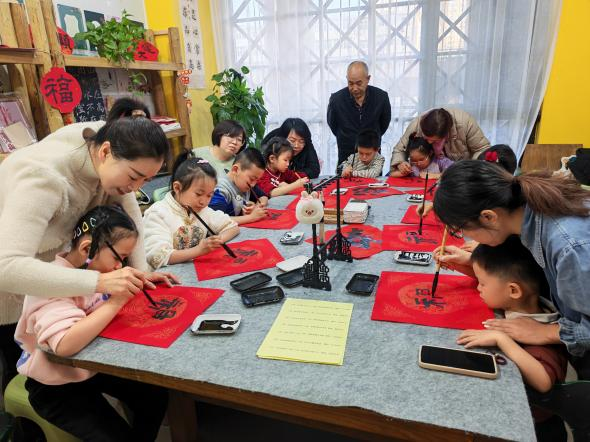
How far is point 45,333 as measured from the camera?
90 cm

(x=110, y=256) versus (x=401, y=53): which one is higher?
(x=401, y=53)

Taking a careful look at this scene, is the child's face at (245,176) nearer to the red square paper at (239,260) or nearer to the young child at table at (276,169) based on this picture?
the young child at table at (276,169)

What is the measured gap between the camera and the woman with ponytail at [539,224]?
84cm

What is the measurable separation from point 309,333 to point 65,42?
93.6 inches

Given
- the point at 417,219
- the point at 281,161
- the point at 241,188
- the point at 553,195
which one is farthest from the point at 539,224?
the point at 281,161

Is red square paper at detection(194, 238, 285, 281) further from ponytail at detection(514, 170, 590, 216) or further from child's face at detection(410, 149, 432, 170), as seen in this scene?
child's face at detection(410, 149, 432, 170)

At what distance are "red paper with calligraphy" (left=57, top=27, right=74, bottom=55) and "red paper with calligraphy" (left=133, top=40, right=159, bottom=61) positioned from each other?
0.48 meters

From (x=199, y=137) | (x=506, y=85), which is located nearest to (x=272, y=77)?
(x=199, y=137)

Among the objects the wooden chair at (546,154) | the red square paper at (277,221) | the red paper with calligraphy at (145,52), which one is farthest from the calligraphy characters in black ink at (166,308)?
the wooden chair at (546,154)

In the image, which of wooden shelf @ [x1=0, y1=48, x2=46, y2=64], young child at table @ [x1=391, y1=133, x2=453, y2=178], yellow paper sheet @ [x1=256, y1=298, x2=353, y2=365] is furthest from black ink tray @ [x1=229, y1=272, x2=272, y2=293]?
young child at table @ [x1=391, y1=133, x2=453, y2=178]

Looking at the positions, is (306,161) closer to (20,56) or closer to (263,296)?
(20,56)

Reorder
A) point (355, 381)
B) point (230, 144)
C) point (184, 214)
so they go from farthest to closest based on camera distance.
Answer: point (230, 144)
point (184, 214)
point (355, 381)

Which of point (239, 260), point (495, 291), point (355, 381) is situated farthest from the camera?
point (239, 260)

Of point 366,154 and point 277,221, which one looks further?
point 366,154
